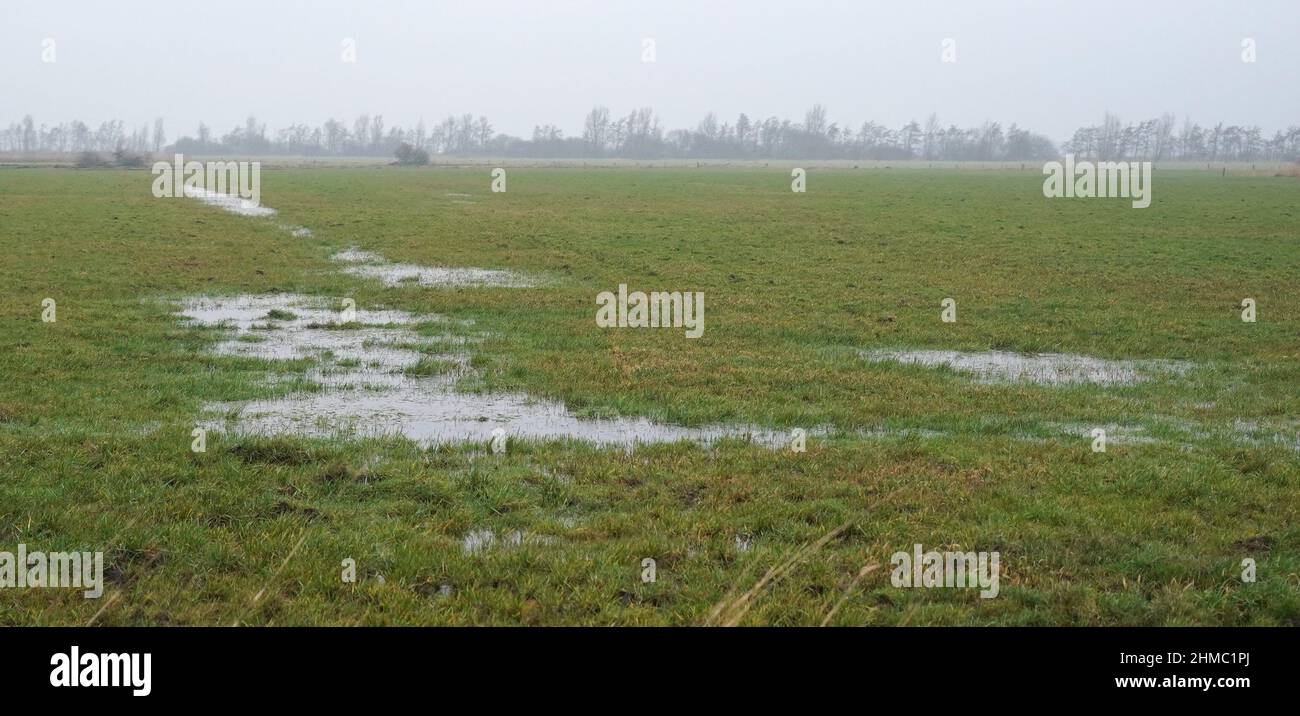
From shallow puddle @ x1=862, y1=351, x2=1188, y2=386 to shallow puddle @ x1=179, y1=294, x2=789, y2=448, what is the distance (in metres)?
4.61

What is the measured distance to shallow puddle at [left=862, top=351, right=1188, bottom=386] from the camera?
13.0m

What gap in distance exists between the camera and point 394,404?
1123 cm

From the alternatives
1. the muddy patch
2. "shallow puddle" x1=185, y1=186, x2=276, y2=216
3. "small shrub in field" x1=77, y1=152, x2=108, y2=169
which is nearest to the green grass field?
the muddy patch

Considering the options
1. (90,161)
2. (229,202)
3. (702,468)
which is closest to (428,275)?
(702,468)

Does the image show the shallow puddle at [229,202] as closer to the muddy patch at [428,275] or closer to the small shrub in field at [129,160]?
the muddy patch at [428,275]

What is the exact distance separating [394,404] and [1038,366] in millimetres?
8769

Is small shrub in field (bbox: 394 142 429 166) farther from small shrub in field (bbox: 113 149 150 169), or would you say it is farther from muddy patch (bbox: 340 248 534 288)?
muddy patch (bbox: 340 248 534 288)

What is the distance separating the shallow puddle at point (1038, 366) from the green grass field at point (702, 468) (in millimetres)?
377

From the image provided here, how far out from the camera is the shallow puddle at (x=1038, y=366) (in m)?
→ 13.0
